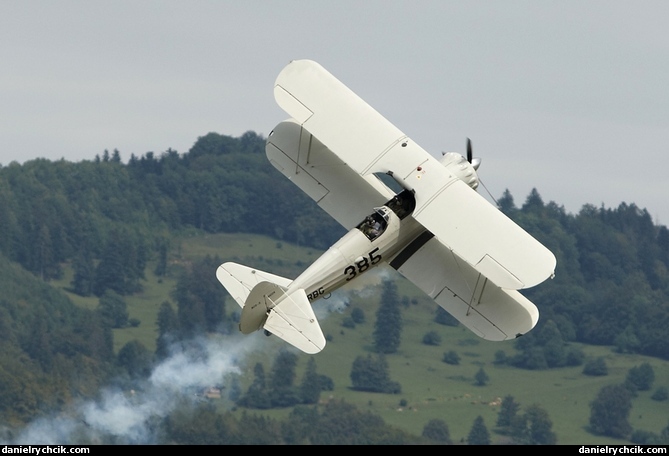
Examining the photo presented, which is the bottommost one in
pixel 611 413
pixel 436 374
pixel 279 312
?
pixel 279 312

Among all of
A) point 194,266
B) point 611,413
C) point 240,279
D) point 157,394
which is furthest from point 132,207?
point 240,279

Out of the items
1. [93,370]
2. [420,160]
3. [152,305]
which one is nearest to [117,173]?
[152,305]

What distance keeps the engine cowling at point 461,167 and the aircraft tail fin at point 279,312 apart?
7060mm

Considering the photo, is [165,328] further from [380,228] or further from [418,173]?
[380,228]

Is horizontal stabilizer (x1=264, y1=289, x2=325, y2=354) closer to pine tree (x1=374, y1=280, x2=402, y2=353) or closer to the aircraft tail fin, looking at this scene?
the aircraft tail fin

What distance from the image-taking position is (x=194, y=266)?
156m

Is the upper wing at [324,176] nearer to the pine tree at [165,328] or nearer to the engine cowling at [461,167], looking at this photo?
the engine cowling at [461,167]

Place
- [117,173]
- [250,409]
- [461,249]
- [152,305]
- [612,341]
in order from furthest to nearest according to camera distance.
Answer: [117,173] < [612,341] < [152,305] < [250,409] < [461,249]

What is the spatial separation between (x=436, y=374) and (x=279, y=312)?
99481mm

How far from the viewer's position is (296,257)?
16688cm

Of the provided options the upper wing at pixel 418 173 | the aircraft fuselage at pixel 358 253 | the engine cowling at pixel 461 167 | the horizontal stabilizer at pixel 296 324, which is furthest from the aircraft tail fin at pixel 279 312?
the engine cowling at pixel 461 167

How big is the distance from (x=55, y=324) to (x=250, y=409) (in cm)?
2843

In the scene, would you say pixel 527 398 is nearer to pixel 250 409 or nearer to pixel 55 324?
pixel 250 409

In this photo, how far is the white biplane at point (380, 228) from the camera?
39.6m
